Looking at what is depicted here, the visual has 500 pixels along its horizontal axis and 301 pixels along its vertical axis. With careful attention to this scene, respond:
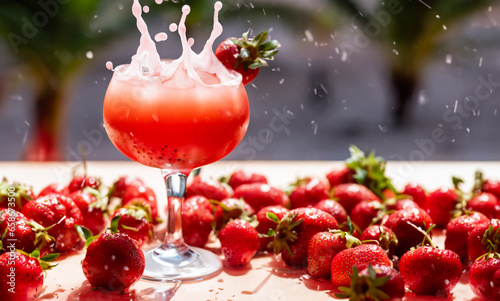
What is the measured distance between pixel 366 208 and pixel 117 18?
9.64ft

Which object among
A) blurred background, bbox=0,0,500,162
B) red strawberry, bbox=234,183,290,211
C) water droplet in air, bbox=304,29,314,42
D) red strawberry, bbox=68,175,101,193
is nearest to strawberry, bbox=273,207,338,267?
red strawberry, bbox=234,183,290,211

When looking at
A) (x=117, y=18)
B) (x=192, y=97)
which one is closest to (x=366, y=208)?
(x=192, y=97)

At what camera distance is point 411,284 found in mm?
1155

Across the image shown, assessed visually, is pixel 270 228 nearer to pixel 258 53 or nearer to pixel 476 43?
pixel 258 53

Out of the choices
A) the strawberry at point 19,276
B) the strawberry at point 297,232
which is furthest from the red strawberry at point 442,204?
the strawberry at point 19,276

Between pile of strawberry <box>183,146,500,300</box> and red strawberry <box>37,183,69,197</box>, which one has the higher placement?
pile of strawberry <box>183,146,500,300</box>

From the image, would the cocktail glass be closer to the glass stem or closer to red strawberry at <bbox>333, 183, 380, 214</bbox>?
the glass stem

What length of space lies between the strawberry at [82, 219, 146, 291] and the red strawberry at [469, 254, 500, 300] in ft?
1.91

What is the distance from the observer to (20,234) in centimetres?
118

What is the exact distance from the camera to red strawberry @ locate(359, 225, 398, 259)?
126 cm

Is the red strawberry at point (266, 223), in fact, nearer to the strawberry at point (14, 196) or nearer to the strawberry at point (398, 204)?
the strawberry at point (398, 204)

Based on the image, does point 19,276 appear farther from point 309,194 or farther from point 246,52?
point 309,194

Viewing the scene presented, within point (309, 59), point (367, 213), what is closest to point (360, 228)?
point (367, 213)

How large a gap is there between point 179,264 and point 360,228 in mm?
426
